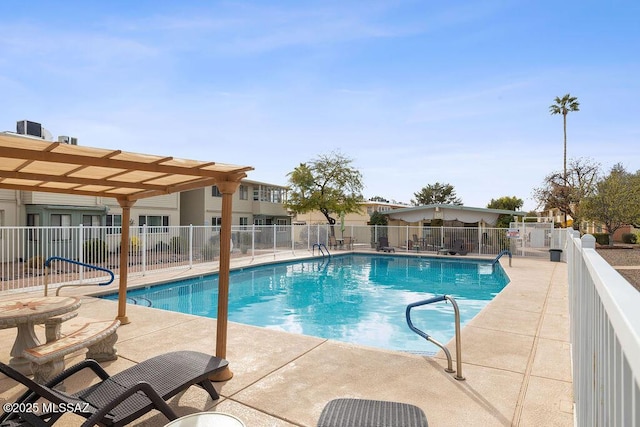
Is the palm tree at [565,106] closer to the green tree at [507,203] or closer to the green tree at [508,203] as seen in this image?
the green tree at [507,203]

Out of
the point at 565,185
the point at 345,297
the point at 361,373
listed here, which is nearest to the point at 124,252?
the point at 361,373

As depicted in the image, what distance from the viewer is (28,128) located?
19375 mm

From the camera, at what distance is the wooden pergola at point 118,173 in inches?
124

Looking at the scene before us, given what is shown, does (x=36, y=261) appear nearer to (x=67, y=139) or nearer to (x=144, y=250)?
(x=144, y=250)

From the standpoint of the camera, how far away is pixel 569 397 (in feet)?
12.3

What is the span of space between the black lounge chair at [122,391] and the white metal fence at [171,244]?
7.60 m

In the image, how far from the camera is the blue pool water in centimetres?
838

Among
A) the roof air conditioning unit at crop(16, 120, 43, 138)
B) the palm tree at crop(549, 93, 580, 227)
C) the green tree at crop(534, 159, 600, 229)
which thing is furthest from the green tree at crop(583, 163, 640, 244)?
A: the roof air conditioning unit at crop(16, 120, 43, 138)

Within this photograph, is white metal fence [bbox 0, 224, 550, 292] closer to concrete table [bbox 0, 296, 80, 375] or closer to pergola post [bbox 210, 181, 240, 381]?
concrete table [bbox 0, 296, 80, 375]

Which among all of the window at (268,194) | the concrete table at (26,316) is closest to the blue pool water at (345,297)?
the concrete table at (26,316)

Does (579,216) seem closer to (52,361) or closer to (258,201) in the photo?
(258,201)

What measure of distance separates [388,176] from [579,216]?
2117 cm

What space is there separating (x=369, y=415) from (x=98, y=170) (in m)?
3.80

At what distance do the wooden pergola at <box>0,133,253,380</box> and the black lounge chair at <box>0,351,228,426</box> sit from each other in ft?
2.43
